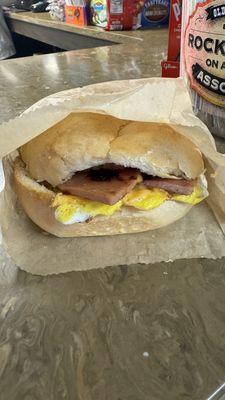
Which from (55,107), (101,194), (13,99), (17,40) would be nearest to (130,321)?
(101,194)

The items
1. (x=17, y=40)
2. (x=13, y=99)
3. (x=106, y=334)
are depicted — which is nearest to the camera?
(x=106, y=334)

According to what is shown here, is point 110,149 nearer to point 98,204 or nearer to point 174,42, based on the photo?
point 98,204

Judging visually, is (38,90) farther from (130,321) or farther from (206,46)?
(130,321)

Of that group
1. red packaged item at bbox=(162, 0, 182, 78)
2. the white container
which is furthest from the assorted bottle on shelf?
Answer: the white container

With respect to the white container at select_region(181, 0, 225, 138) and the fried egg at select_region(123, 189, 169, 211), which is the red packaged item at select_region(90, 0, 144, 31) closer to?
the white container at select_region(181, 0, 225, 138)

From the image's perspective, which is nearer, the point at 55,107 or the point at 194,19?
the point at 55,107

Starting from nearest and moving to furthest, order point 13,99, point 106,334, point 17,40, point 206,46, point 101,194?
1. point 106,334
2. point 101,194
3. point 206,46
4. point 13,99
5. point 17,40

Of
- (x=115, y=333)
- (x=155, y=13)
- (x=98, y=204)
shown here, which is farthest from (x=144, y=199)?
(x=155, y=13)
